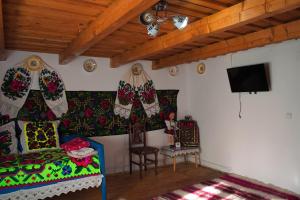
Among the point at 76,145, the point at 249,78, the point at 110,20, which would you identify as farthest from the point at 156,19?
the point at 249,78

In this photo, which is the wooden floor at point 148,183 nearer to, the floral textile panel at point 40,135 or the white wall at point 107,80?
the white wall at point 107,80

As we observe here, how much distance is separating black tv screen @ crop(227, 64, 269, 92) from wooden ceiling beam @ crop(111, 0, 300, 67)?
1.49m

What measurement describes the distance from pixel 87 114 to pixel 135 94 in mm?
1023

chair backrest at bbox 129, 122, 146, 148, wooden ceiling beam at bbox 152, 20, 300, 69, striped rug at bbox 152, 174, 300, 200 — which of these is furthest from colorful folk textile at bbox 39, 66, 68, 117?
striped rug at bbox 152, 174, 300, 200

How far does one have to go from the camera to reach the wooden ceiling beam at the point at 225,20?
207 cm

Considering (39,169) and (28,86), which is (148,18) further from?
(28,86)

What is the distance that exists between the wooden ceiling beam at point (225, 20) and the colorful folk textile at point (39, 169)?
1.75 metres

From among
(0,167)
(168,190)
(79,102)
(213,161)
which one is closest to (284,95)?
(213,161)

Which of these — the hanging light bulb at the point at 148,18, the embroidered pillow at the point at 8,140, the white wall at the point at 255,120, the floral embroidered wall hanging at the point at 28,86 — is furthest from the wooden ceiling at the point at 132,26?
the embroidered pillow at the point at 8,140

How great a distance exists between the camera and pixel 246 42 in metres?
3.38

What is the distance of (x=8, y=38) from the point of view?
318 cm

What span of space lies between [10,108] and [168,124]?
2850 mm

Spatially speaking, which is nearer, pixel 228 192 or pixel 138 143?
pixel 228 192

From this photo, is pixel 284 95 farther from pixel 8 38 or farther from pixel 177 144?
pixel 8 38
